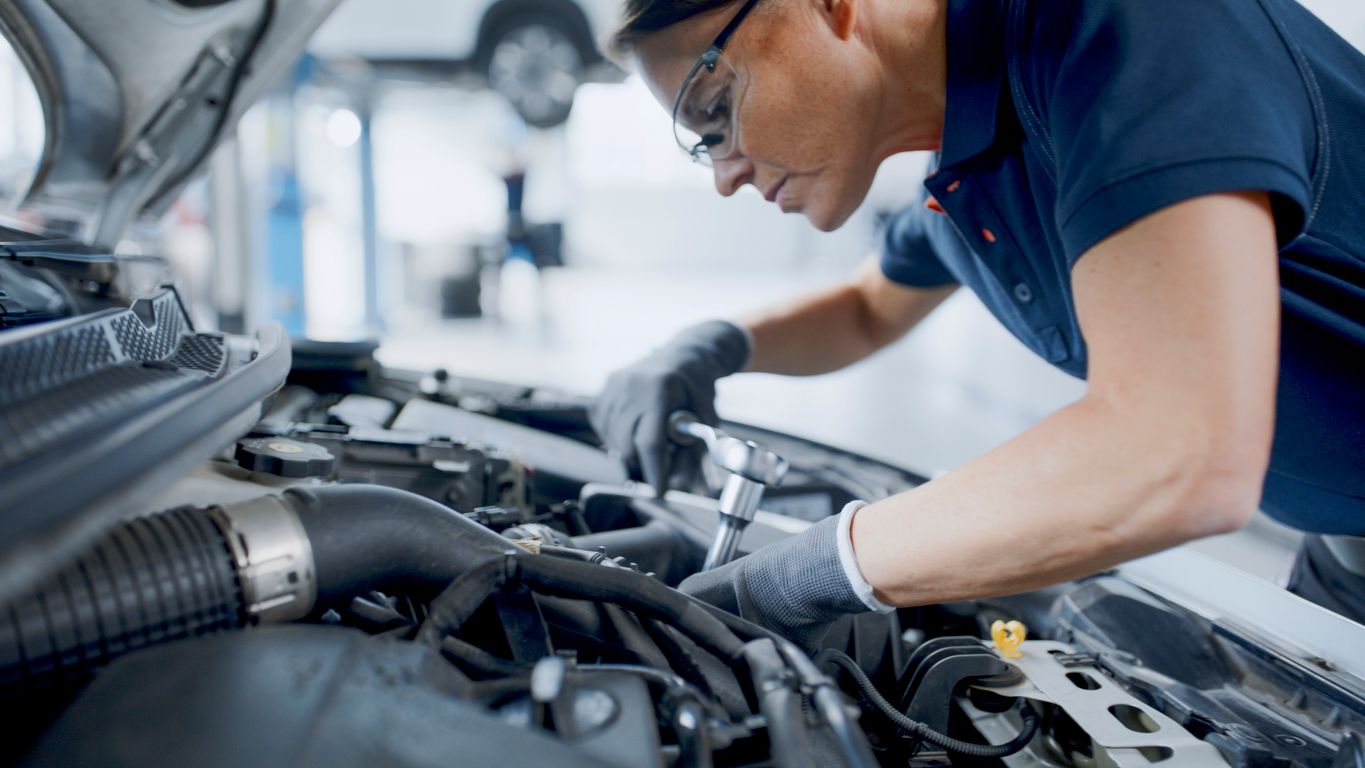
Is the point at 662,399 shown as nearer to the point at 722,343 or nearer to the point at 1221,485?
the point at 722,343

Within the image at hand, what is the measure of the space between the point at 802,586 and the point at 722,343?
746 mm

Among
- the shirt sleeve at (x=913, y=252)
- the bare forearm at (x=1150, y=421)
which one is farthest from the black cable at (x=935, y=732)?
the shirt sleeve at (x=913, y=252)

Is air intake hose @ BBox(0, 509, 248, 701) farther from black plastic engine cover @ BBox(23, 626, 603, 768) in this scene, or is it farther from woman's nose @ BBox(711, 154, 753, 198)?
woman's nose @ BBox(711, 154, 753, 198)

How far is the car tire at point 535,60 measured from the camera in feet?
18.3

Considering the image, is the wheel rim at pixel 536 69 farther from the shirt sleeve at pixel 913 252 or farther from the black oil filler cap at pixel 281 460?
the black oil filler cap at pixel 281 460

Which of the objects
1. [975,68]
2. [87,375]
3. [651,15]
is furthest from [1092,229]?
[87,375]

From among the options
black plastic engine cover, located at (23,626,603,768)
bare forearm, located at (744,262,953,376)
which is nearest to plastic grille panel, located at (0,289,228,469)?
black plastic engine cover, located at (23,626,603,768)

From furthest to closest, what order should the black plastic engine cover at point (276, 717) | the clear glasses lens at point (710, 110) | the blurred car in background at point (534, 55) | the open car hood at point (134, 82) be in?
the blurred car in background at point (534, 55) < the open car hood at point (134, 82) < the clear glasses lens at point (710, 110) < the black plastic engine cover at point (276, 717)

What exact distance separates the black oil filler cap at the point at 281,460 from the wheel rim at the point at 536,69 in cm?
525

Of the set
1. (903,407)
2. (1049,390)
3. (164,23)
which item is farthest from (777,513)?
(903,407)

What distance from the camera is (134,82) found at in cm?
136

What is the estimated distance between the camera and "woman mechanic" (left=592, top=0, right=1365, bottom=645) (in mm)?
620

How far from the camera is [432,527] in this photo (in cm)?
65

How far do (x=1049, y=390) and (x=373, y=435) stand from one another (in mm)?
3494
